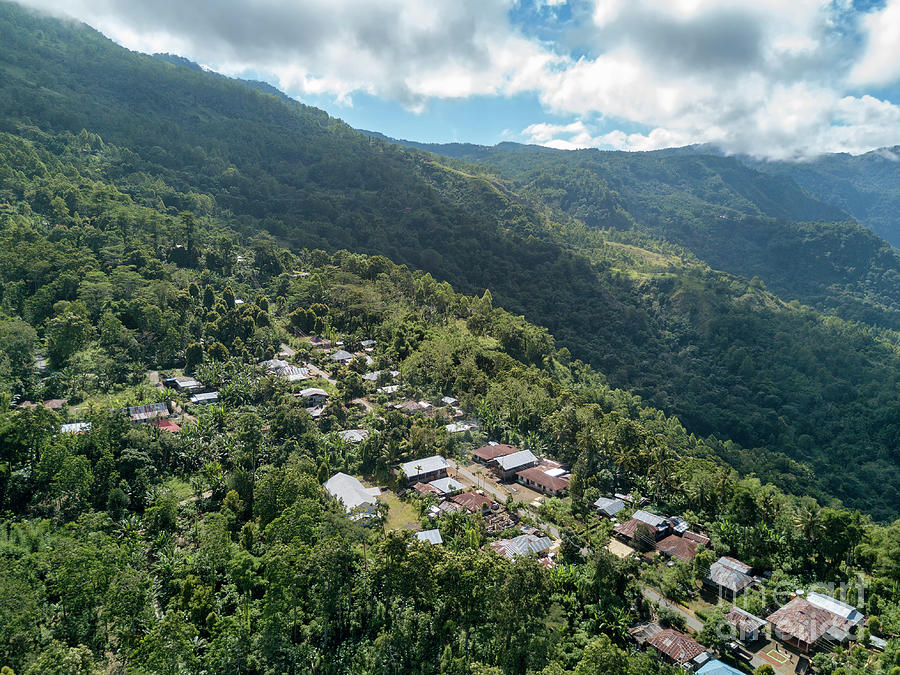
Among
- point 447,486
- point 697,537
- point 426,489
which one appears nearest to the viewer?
point 697,537

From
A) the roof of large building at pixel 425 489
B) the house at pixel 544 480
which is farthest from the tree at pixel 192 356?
the house at pixel 544 480

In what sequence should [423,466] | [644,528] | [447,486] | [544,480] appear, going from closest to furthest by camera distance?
[644,528] < [447,486] < [423,466] < [544,480]

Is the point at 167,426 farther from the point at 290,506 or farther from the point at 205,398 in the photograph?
the point at 290,506

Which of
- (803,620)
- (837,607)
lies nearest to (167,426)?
(803,620)

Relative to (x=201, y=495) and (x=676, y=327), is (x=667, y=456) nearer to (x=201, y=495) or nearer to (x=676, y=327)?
(x=201, y=495)

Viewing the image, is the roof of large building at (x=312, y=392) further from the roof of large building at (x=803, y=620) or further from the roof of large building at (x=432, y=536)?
the roof of large building at (x=803, y=620)
